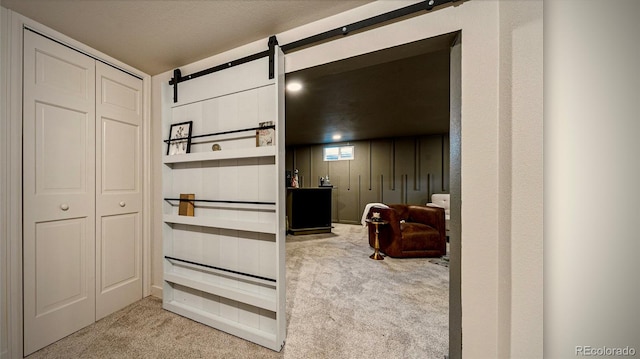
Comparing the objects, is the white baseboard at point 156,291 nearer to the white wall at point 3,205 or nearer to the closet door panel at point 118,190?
the closet door panel at point 118,190

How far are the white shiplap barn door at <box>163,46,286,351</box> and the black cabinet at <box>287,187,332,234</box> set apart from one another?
3296 mm

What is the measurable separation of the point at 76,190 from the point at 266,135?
1.59 m

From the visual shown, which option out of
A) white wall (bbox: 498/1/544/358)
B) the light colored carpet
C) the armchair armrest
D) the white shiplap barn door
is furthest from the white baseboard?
the armchair armrest

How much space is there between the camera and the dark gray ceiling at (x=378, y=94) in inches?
59.7

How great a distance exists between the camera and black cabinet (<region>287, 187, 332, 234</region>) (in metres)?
5.37

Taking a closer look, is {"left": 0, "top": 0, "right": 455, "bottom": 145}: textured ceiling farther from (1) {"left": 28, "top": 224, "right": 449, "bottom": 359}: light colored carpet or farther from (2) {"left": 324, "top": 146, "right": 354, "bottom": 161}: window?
(2) {"left": 324, "top": 146, "right": 354, "bottom": 161}: window

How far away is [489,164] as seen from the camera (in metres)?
1.15

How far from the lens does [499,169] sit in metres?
1.12

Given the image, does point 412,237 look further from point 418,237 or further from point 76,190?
point 76,190

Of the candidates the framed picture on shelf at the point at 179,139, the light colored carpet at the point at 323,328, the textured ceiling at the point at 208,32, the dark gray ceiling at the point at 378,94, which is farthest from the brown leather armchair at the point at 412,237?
the framed picture on shelf at the point at 179,139

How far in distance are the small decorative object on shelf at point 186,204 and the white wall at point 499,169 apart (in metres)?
1.98

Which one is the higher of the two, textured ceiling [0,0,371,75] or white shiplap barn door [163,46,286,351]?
textured ceiling [0,0,371,75]

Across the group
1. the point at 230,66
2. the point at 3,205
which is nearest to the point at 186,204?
the point at 3,205

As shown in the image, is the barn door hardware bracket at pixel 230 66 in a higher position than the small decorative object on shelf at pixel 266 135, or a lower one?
higher
